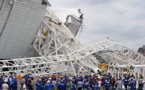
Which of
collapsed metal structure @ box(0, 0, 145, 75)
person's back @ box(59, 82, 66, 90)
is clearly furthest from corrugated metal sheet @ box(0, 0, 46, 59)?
person's back @ box(59, 82, 66, 90)

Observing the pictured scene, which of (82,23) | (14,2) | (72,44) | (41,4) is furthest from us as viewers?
(82,23)

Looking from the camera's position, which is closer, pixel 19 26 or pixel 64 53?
pixel 19 26

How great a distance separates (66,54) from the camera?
43812mm

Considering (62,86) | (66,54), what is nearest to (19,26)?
(66,54)

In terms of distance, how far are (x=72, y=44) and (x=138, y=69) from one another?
58.4 ft

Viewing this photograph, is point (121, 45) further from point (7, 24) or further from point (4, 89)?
point (4, 89)

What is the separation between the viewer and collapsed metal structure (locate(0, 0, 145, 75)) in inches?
1665

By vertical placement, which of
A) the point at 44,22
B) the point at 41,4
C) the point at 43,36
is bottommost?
the point at 43,36

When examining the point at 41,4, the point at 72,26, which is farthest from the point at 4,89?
the point at 72,26

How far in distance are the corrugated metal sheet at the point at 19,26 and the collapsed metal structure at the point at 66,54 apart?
2376mm

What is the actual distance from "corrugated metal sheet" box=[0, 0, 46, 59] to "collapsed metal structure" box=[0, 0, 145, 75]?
2376mm

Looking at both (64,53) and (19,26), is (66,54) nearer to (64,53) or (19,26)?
(64,53)

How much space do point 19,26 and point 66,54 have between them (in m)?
9.92

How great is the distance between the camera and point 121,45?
47.4 meters
